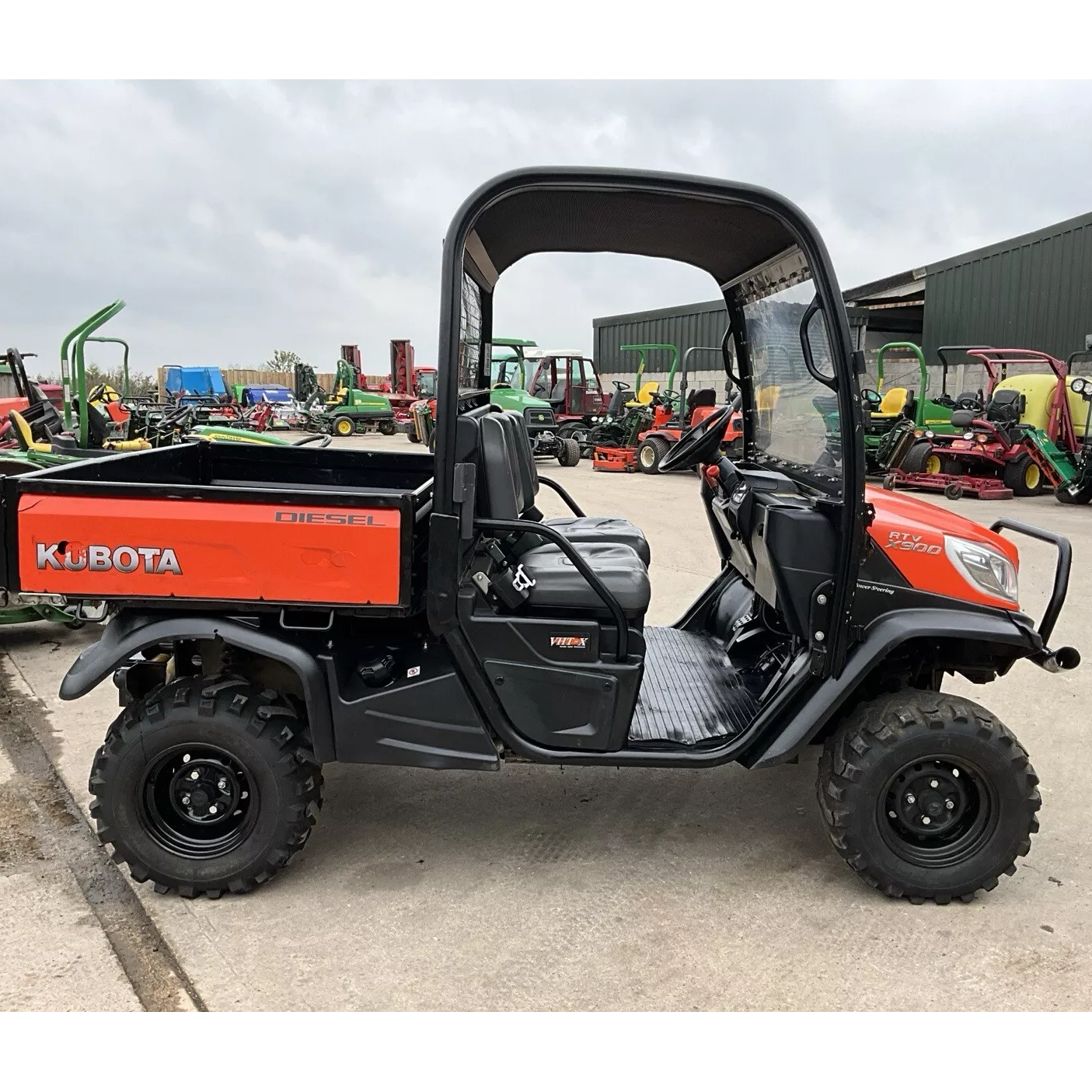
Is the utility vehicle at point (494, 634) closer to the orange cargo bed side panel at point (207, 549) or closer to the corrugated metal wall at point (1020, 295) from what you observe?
the orange cargo bed side panel at point (207, 549)

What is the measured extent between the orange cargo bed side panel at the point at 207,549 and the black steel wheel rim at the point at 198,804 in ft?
1.89

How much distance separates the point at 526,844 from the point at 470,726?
62cm

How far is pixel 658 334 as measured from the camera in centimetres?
2723

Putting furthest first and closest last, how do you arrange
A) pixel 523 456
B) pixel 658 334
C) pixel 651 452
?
1. pixel 658 334
2. pixel 651 452
3. pixel 523 456

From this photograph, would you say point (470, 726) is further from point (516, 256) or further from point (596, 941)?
point (516, 256)

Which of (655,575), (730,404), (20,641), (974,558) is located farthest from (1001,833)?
(20,641)

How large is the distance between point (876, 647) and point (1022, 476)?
1222 cm

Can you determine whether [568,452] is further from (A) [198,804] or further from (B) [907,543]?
(A) [198,804]

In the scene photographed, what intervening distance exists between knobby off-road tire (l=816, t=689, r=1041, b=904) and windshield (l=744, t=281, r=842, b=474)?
85 cm

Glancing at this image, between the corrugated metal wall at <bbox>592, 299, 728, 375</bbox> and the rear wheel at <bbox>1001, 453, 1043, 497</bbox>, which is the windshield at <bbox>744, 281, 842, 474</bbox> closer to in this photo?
the rear wheel at <bbox>1001, 453, 1043, 497</bbox>

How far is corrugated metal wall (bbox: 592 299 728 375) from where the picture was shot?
79.8ft

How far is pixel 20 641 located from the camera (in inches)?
223

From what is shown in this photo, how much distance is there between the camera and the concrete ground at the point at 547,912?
2.45 meters

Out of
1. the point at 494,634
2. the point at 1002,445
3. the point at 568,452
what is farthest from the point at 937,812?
the point at 568,452
